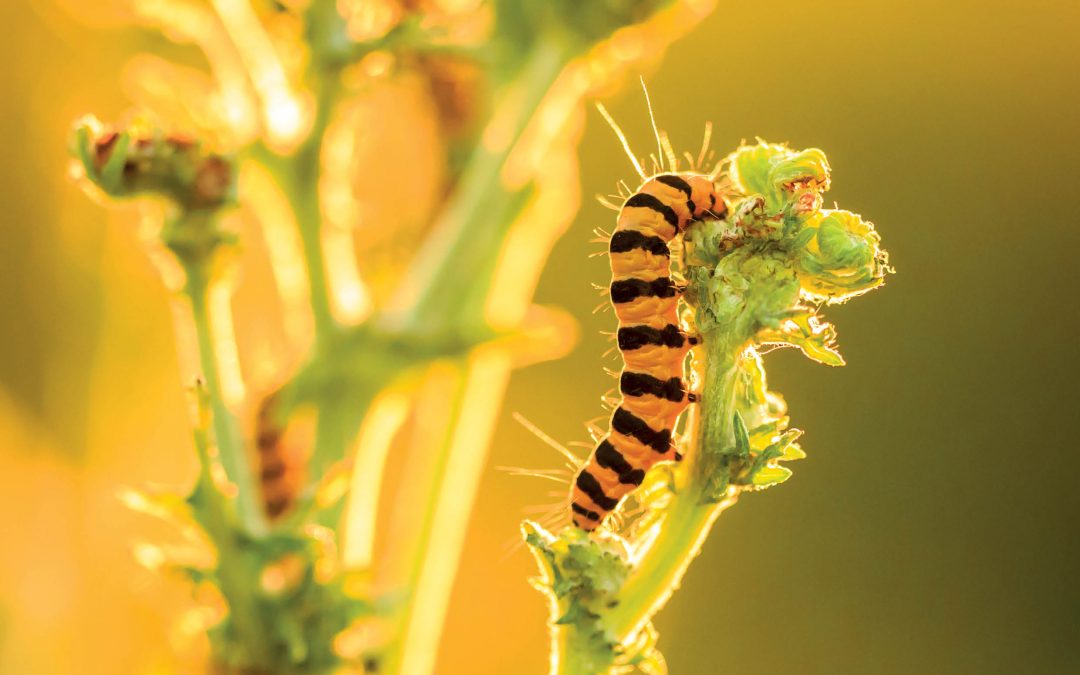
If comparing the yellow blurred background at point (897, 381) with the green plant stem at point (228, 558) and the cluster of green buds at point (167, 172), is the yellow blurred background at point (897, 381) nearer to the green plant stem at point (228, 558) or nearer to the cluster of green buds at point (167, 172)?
the green plant stem at point (228, 558)

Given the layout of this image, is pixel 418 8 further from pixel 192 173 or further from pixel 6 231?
pixel 6 231

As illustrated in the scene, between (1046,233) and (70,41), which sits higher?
(1046,233)

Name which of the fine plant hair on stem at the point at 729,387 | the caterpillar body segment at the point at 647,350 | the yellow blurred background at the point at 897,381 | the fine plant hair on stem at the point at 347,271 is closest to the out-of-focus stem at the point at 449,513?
the fine plant hair on stem at the point at 347,271

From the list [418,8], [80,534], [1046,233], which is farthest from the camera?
[1046,233]

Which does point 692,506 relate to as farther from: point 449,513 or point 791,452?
point 449,513

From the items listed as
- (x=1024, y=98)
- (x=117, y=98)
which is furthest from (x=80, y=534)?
(x=1024, y=98)

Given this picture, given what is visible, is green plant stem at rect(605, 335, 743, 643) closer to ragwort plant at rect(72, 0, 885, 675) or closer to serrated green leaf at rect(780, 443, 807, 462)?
ragwort plant at rect(72, 0, 885, 675)

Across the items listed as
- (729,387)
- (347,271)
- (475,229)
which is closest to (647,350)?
(729,387)
